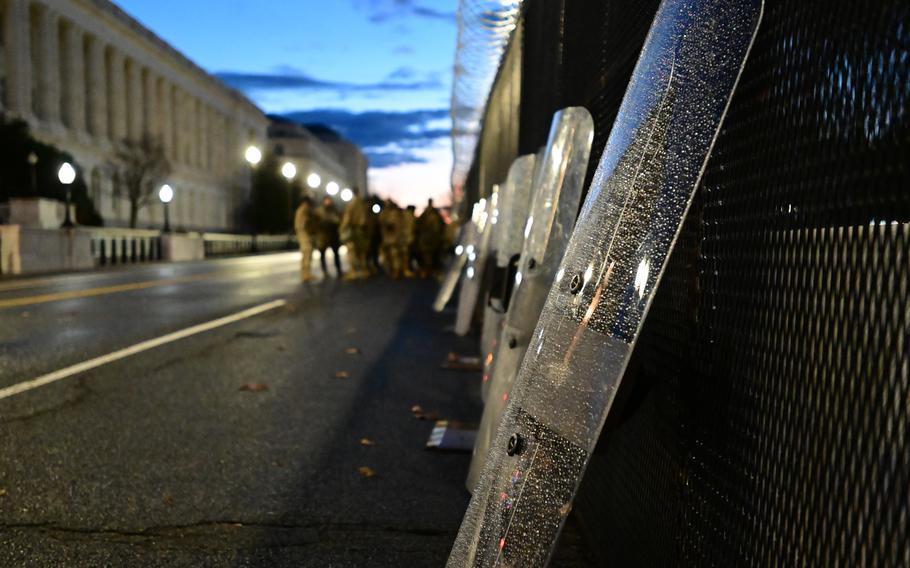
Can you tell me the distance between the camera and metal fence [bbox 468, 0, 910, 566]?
125 cm

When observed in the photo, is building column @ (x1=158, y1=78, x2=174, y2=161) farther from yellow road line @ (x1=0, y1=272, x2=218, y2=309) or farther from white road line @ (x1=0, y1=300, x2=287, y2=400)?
white road line @ (x1=0, y1=300, x2=287, y2=400)

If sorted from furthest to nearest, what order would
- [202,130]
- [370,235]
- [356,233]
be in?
[202,130]
[370,235]
[356,233]

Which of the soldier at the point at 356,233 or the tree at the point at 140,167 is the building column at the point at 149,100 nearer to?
the tree at the point at 140,167

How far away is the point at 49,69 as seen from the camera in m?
61.4

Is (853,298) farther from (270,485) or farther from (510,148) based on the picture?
(510,148)

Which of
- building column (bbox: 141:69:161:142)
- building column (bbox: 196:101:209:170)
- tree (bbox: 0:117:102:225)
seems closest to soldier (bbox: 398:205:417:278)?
tree (bbox: 0:117:102:225)

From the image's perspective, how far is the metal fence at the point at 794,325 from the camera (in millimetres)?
1250

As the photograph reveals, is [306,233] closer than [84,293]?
No

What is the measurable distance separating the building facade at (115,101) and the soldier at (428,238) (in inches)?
1367

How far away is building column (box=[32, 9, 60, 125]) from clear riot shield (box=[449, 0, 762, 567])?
66.9 m

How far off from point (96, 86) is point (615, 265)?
74994 mm

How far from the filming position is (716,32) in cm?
176

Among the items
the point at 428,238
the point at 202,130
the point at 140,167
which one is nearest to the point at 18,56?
the point at 140,167

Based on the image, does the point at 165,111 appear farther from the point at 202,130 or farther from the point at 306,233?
the point at 306,233
